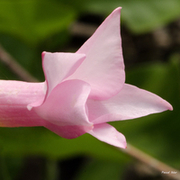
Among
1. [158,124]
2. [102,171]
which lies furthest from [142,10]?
[102,171]

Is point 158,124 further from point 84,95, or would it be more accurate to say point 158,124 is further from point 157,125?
point 84,95

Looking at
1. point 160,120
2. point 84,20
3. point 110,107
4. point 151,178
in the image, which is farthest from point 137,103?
point 84,20

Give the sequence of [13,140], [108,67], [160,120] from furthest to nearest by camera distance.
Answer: [160,120], [13,140], [108,67]

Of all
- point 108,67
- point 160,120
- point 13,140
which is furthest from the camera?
point 160,120

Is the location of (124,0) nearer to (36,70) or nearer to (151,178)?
(36,70)

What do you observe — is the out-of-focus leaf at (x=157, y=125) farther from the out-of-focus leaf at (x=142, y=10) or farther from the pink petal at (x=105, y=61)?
the pink petal at (x=105, y=61)

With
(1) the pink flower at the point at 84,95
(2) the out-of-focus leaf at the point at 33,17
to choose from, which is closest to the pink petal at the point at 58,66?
(1) the pink flower at the point at 84,95

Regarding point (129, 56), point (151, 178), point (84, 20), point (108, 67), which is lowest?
point (151, 178)
